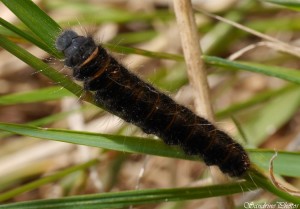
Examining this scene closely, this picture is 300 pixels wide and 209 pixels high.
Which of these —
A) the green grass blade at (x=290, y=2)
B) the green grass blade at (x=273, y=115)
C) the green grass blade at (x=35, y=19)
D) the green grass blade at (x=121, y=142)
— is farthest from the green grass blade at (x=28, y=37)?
the green grass blade at (x=273, y=115)

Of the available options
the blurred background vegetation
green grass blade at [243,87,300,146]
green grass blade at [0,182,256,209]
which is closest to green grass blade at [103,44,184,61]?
the blurred background vegetation

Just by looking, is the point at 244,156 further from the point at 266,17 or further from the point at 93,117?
the point at 266,17

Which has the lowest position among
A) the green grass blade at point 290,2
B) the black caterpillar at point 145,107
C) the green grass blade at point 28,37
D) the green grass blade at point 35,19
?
the black caterpillar at point 145,107

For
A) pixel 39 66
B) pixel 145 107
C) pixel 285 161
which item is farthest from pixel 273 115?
pixel 39 66

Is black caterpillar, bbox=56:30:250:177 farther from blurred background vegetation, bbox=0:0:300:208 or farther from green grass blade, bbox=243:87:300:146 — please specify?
green grass blade, bbox=243:87:300:146

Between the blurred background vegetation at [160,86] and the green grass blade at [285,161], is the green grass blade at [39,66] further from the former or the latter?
the blurred background vegetation at [160,86]

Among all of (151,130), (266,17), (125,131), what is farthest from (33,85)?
(151,130)
